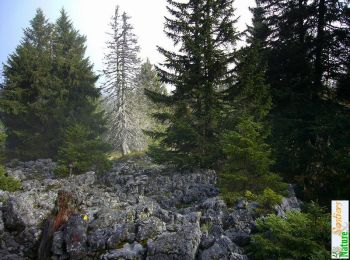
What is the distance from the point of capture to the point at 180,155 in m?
18.5

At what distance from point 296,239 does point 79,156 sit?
1658 cm

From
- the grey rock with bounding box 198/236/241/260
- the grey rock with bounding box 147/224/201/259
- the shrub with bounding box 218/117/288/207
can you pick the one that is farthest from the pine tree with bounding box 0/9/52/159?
the grey rock with bounding box 198/236/241/260

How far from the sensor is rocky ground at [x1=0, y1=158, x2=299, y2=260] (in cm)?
930

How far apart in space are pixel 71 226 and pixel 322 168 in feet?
33.4

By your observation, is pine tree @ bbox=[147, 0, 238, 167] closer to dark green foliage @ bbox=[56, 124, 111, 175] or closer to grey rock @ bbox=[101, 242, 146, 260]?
dark green foliage @ bbox=[56, 124, 111, 175]

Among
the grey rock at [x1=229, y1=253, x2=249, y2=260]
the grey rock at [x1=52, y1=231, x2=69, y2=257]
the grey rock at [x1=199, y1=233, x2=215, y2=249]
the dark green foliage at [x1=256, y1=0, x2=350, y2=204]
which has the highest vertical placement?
the dark green foliage at [x1=256, y1=0, x2=350, y2=204]

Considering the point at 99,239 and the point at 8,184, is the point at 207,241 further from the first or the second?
the point at 8,184

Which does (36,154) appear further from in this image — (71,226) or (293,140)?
(293,140)

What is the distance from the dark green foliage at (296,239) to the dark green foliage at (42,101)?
75.7 feet

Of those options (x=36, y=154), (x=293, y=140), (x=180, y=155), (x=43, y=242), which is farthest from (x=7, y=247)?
(x=36, y=154)

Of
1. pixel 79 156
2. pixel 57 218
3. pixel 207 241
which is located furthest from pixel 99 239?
pixel 79 156

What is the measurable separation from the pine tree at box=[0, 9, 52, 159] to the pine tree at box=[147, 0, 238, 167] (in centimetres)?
1561

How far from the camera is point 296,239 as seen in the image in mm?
7996

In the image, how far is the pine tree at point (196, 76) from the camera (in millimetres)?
17766
